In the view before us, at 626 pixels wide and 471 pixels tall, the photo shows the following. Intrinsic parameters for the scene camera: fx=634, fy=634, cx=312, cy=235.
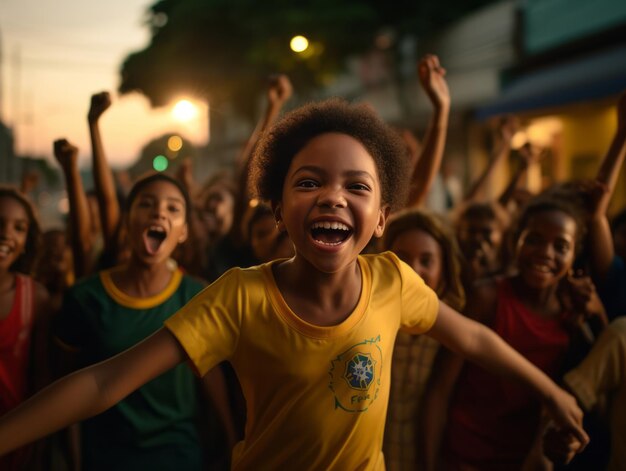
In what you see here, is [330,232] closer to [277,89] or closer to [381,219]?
[381,219]

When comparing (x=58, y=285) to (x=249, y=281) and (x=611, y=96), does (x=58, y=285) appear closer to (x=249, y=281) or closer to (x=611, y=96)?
(x=249, y=281)

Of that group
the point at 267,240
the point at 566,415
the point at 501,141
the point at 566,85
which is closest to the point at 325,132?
the point at 566,415

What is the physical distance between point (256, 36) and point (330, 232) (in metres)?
17.0

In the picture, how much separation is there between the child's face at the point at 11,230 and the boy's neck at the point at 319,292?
1.63 metres

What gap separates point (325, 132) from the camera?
1.88m

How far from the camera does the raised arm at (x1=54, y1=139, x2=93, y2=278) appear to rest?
3.27m

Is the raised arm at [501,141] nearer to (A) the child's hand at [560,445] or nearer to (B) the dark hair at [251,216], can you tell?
(B) the dark hair at [251,216]

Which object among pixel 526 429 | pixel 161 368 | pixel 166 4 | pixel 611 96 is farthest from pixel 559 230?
pixel 166 4

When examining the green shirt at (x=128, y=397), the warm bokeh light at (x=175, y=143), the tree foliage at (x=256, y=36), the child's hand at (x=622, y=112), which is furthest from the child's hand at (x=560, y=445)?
the warm bokeh light at (x=175, y=143)

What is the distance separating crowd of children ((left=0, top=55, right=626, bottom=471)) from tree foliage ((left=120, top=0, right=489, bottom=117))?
13388 millimetres

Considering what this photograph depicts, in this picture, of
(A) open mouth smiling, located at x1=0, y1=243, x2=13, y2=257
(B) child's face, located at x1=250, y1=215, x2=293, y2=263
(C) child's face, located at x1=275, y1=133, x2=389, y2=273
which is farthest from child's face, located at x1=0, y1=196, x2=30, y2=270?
(C) child's face, located at x1=275, y1=133, x2=389, y2=273

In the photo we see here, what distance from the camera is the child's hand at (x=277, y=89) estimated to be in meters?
4.16

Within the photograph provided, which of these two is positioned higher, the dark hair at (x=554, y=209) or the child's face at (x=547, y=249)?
the dark hair at (x=554, y=209)

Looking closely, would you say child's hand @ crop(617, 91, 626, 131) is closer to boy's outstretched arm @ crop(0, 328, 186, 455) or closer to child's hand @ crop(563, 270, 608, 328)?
child's hand @ crop(563, 270, 608, 328)
